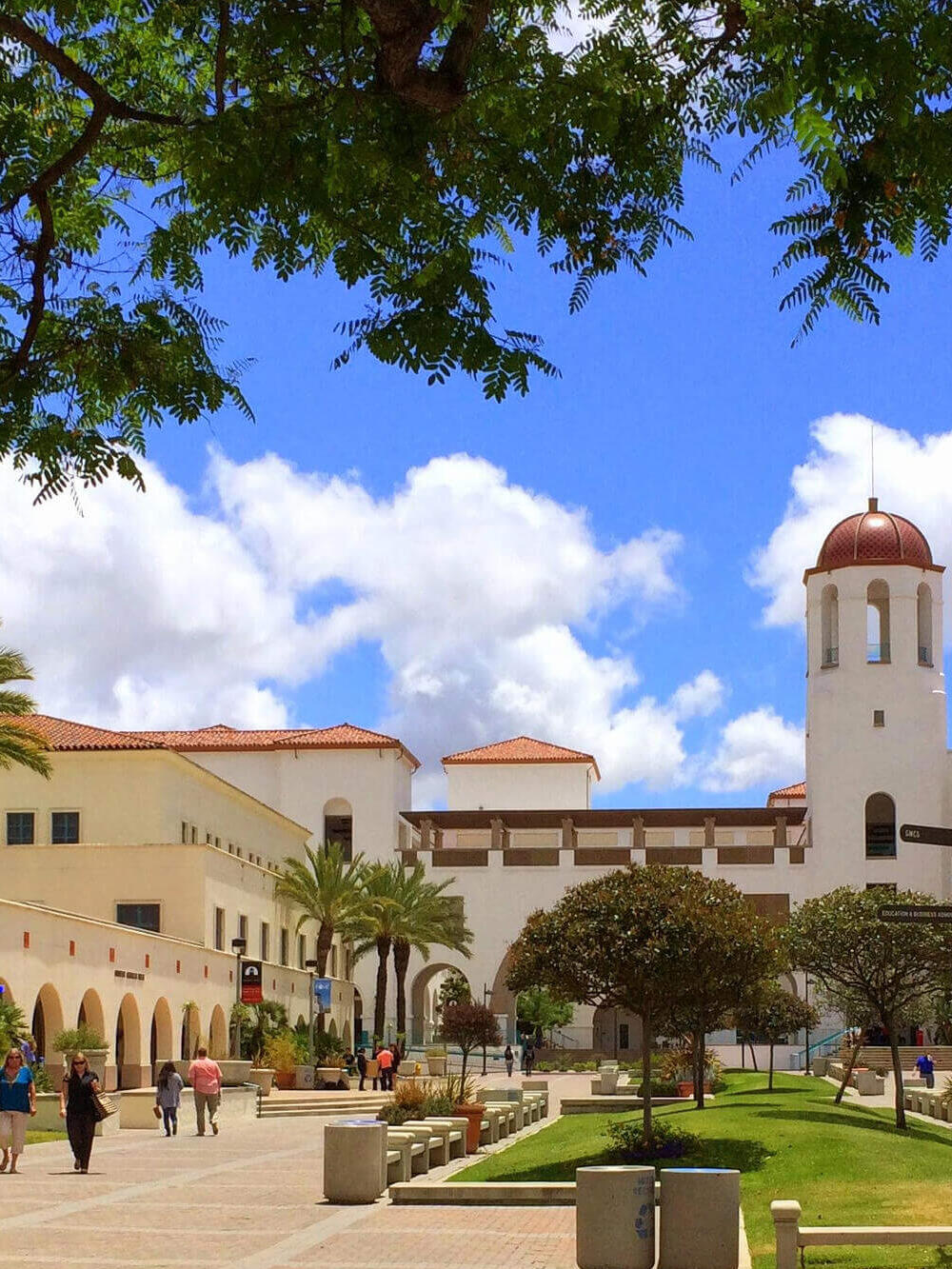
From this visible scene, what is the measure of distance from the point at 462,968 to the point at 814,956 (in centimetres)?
5523

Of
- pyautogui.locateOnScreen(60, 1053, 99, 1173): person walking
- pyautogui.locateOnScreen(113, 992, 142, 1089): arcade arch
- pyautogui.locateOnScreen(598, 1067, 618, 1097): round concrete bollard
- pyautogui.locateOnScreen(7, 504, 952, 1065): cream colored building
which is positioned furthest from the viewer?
pyautogui.locateOnScreen(7, 504, 952, 1065): cream colored building

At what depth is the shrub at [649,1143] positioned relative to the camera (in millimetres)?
22848

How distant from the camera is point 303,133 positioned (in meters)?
7.09

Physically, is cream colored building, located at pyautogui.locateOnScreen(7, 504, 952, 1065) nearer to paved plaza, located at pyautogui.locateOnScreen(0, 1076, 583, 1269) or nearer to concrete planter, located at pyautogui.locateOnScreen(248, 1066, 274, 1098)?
Answer: concrete planter, located at pyautogui.locateOnScreen(248, 1066, 274, 1098)

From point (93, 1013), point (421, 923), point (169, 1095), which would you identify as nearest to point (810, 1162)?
point (169, 1095)

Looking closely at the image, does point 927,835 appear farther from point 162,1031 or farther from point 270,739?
point 270,739

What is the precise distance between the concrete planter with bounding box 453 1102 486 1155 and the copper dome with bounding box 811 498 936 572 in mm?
63880

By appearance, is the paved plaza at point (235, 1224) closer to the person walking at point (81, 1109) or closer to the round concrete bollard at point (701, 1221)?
the person walking at point (81, 1109)

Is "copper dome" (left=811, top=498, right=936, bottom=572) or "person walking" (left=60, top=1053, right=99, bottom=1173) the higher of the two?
"copper dome" (left=811, top=498, right=936, bottom=572)

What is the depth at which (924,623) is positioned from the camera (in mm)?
90438

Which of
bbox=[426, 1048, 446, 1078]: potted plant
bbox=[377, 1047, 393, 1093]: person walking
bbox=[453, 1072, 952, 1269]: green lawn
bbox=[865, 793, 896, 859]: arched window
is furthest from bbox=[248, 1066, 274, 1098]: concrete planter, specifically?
bbox=[865, 793, 896, 859]: arched window

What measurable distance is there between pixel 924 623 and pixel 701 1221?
3142 inches

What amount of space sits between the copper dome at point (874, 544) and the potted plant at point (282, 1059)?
4449cm

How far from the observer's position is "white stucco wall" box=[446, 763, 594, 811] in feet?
335
